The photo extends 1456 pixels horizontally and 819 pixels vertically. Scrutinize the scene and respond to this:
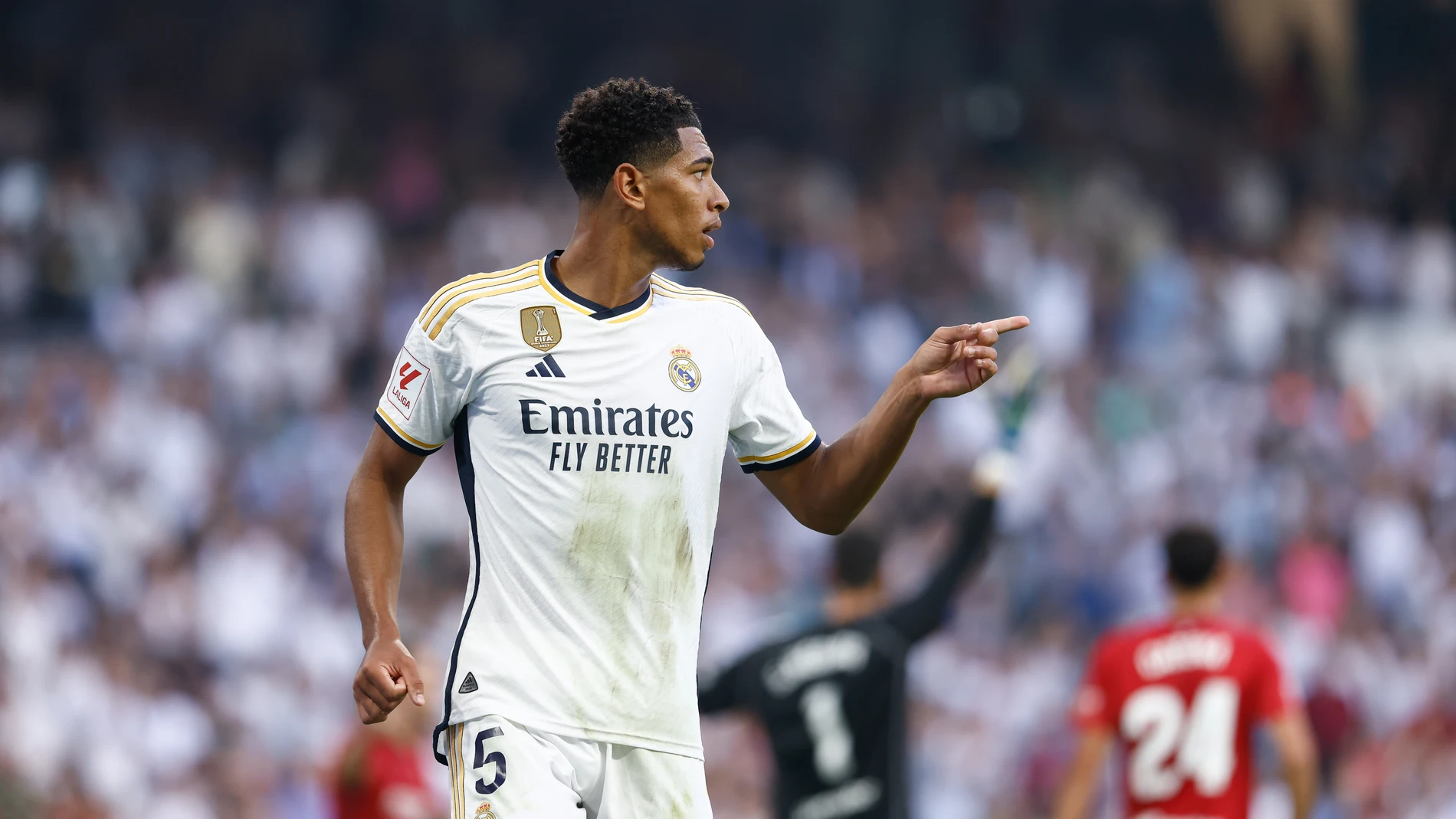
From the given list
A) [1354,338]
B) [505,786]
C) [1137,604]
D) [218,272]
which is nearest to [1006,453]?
[505,786]

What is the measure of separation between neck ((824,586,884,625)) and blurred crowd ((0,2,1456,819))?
3825mm

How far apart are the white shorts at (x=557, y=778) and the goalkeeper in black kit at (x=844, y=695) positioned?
2.57 m

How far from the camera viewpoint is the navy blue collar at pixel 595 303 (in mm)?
4410

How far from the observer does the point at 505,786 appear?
4062mm

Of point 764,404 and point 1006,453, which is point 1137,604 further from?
point 764,404

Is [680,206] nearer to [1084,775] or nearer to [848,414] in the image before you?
[1084,775]

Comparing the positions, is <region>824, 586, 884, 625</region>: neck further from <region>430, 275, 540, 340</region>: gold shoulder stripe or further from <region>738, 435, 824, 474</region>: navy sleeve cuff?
<region>430, 275, 540, 340</region>: gold shoulder stripe

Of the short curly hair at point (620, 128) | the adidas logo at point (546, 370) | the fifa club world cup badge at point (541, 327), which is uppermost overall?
the short curly hair at point (620, 128)

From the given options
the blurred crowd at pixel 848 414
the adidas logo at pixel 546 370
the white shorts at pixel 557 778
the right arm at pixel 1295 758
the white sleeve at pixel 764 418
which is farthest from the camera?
the blurred crowd at pixel 848 414

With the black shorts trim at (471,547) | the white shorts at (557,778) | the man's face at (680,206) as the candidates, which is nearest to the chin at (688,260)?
the man's face at (680,206)

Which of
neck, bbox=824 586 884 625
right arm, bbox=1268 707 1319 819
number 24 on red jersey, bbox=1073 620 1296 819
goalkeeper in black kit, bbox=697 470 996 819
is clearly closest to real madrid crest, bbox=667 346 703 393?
goalkeeper in black kit, bbox=697 470 996 819

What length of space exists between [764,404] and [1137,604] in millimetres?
10197

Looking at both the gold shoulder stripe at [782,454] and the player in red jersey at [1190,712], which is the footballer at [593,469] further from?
the player in red jersey at [1190,712]

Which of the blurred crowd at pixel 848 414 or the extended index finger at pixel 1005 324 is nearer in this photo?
the extended index finger at pixel 1005 324
